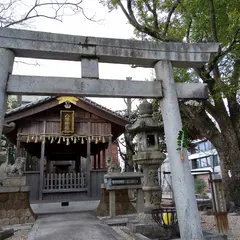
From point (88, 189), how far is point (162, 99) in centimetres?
817

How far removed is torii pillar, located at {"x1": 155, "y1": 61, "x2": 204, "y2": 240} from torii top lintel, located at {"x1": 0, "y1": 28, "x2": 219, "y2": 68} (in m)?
0.32

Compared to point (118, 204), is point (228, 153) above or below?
above

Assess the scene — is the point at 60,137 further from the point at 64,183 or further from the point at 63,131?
the point at 64,183

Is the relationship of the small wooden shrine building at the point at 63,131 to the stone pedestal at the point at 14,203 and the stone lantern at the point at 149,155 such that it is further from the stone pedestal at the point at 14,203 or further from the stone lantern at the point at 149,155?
the stone lantern at the point at 149,155

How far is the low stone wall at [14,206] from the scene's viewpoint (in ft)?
28.2

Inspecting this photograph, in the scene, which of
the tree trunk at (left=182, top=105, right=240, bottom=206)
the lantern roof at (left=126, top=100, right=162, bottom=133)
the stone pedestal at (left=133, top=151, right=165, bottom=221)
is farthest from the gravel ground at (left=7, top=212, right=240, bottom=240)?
the lantern roof at (left=126, top=100, right=162, bottom=133)

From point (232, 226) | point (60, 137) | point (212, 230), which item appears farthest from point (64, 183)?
point (232, 226)

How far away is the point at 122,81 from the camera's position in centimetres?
475

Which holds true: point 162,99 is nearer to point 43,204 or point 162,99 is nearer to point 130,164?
point 43,204

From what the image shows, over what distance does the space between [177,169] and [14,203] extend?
6.99 metres

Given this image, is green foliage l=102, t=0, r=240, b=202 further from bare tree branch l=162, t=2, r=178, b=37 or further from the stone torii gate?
the stone torii gate

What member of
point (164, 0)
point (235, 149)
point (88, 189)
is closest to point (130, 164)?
point (88, 189)

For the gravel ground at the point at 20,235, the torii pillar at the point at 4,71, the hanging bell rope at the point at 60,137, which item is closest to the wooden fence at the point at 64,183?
the hanging bell rope at the point at 60,137

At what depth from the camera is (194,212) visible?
4266 mm
